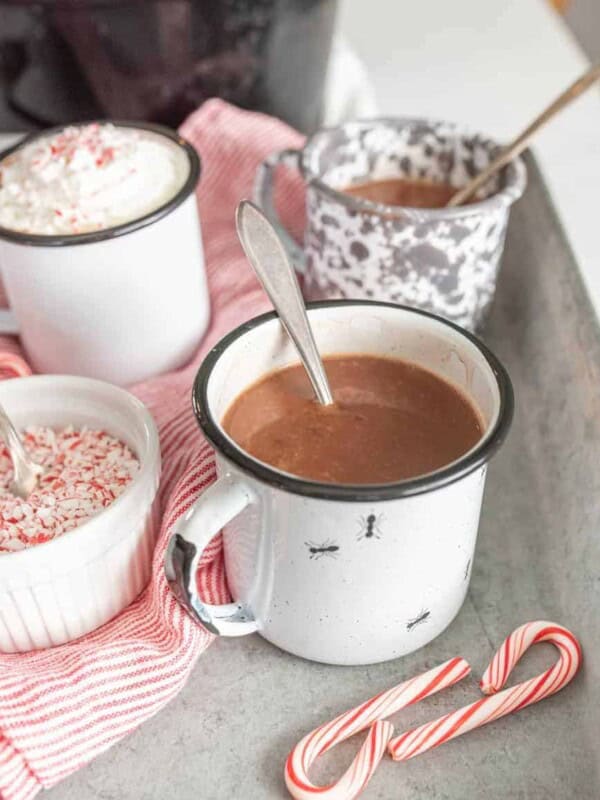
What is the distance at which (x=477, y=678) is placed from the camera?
618mm

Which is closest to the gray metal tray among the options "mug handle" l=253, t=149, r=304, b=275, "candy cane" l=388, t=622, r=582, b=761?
"candy cane" l=388, t=622, r=582, b=761

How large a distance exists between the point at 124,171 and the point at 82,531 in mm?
309

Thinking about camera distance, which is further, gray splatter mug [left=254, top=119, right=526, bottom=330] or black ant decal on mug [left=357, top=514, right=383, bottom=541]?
gray splatter mug [left=254, top=119, right=526, bottom=330]

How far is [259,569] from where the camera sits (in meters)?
0.58

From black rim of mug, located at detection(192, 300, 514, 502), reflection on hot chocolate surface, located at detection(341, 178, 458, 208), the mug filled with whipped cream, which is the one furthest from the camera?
reflection on hot chocolate surface, located at detection(341, 178, 458, 208)

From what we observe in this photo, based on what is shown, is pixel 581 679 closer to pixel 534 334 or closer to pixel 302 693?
pixel 302 693

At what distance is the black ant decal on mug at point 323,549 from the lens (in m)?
0.54

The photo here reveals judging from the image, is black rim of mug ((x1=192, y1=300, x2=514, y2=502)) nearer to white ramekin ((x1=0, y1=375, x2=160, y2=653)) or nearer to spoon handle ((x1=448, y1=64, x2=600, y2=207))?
white ramekin ((x1=0, y1=375, x2=160, y2=653))

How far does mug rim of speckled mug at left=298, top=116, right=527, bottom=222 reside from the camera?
749mm

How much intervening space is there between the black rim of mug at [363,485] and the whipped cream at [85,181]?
197 mm

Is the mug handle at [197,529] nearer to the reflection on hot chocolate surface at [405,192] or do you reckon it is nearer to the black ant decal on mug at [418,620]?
the black ant decal on mug at [418,620]

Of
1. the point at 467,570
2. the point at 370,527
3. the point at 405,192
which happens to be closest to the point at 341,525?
the point at 370,527

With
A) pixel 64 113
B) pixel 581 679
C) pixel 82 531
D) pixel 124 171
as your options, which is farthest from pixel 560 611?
pixel 64 113

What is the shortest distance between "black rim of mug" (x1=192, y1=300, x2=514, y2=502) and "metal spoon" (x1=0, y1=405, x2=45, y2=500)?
0.14m
